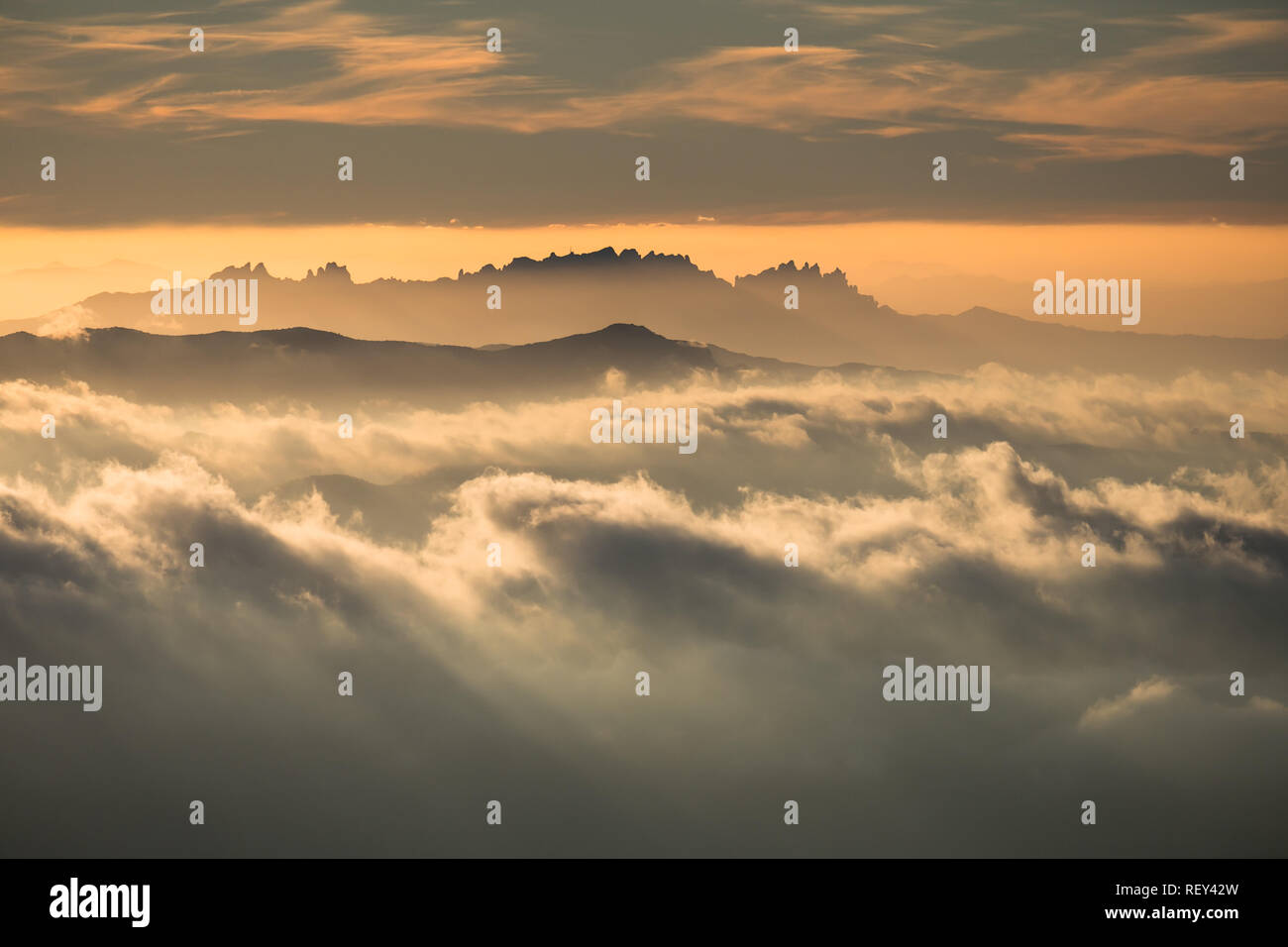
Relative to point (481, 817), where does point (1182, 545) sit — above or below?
above

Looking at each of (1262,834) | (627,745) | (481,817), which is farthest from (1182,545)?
(481,817)

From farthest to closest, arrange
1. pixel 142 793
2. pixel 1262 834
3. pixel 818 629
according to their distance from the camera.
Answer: pixel 818 629 → pixel 1262 834 → pixel 142 793

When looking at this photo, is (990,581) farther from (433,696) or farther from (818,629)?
(433,696)

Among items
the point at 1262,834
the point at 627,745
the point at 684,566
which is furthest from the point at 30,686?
the point at 1262,834

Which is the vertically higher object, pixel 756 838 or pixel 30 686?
pixel 30 686

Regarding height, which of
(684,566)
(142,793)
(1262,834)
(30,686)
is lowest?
(1262,834)
